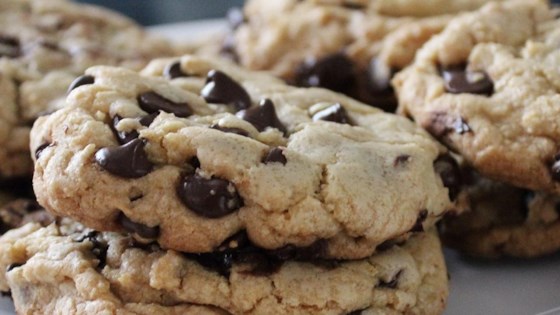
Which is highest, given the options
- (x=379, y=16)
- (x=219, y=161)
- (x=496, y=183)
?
(x=219, y=161)

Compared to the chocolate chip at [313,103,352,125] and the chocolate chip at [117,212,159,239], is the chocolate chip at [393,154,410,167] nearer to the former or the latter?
the chocolate chip at [313,103,352,125]

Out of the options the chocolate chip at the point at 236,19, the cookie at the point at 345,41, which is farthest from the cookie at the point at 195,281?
the chocolate chip at the point at 236,19

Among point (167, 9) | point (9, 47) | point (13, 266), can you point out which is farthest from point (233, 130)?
point (167, 9)

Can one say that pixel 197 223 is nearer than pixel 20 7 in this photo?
Yes

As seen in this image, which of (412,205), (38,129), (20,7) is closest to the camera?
(412,205)

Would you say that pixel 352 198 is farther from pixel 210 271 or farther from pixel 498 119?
pixel 498 119

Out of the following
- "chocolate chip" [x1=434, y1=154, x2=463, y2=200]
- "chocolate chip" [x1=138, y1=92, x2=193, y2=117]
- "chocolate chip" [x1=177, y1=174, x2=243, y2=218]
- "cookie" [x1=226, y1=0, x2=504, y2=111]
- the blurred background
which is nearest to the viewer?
"chocolate chip" [x1=177, y1=174, x2=243, y2=218]

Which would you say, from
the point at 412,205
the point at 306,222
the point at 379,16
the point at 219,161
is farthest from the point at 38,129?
the point at 379,16

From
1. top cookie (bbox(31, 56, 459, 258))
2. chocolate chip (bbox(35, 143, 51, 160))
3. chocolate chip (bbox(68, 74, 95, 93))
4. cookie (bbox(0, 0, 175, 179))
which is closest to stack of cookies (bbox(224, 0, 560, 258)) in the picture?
top cookie (bbox(31, 56, 459, 258))
